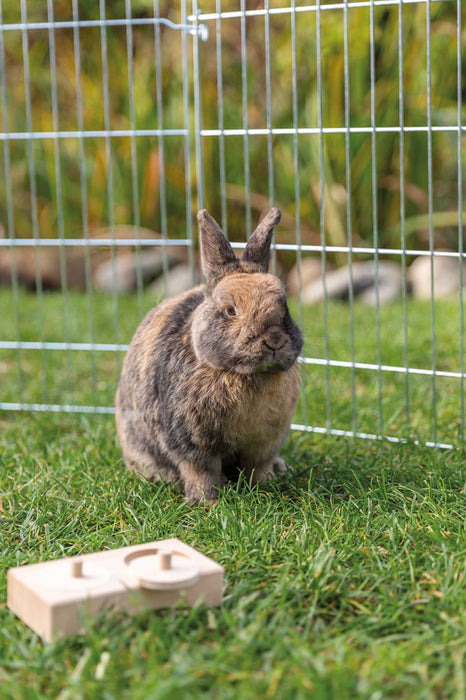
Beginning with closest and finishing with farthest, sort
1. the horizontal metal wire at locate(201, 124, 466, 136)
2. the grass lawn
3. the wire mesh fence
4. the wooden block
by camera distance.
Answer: the grass lawn → the wooden block → the horizontal metal wire at locate(201, 124, 466, 136) → the wire mesh fence

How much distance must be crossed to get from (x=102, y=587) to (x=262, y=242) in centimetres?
144

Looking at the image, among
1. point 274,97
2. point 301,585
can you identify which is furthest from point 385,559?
point 274,97

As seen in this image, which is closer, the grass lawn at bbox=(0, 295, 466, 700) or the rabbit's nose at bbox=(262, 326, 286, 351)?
the grass lawn at bbox=(0, 295, 466, 700)

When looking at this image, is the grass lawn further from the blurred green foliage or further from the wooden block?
the blurred green foliage

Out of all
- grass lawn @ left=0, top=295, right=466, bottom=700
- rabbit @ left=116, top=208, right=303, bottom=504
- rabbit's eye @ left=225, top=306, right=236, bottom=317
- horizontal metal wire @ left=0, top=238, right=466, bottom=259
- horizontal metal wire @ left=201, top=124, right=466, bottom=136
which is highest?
horizontal metal wire @ left=201, top=124, right=466, bottom=136

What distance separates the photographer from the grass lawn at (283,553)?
2295 mm

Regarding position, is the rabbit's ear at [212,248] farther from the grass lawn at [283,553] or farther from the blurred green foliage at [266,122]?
the blurred green foliage at [266,122]

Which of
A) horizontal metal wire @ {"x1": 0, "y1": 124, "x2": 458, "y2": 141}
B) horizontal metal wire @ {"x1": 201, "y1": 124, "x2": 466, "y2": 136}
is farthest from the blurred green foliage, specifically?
Answer: horizontal metal wire @ {"x1": 201, "y1": 124, "x2": 466, "y2": 136}

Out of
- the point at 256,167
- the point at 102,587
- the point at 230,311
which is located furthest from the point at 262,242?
the point at 256,167

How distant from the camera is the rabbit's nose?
3.23m

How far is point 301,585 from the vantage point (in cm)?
276

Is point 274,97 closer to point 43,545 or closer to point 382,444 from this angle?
point 382,444

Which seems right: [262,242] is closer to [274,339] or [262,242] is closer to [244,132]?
[274,339]

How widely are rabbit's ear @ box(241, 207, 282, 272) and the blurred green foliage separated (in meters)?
3.57
